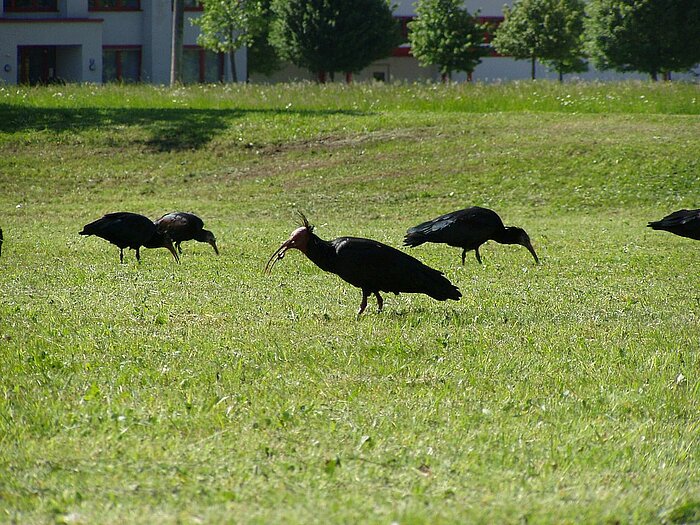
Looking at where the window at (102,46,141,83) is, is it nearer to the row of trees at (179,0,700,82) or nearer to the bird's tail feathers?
the row of trees at (179,0,700,82)

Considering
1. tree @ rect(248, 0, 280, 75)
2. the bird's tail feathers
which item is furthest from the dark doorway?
the bird's tail feathers

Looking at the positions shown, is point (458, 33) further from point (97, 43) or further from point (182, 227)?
point (182, 227)

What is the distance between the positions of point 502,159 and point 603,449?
19722mm

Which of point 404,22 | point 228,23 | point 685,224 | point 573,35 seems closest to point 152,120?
point 685,224

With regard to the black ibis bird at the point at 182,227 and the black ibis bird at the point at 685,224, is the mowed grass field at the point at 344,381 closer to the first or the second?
the black ibis bird at the point at 182,227

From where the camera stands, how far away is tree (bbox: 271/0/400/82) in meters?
52.6

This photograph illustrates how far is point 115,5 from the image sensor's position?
52.8 metres

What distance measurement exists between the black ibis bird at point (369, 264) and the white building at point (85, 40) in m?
42.8

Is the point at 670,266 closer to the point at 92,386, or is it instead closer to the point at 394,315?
the point at 394,315

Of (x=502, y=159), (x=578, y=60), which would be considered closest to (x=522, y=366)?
(x=502, y=159)

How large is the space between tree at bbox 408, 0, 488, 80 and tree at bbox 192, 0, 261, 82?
325 inches

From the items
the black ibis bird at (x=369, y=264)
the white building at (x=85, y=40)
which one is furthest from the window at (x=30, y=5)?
the black ibis bird at (x=369, y=264)

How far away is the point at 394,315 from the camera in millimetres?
10086

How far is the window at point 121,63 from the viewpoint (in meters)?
53.0
